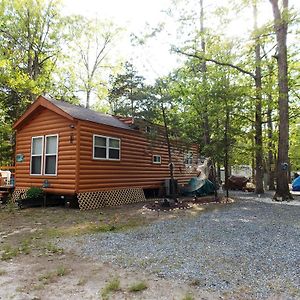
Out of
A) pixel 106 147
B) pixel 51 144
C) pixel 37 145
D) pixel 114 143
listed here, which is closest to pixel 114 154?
pixel 114 143

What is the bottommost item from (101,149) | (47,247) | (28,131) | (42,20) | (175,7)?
(47,247)

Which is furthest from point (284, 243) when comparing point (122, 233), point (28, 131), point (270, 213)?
point (28, 131)

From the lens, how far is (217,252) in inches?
184

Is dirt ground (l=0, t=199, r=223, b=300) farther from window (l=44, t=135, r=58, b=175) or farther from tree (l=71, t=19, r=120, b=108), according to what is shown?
tree (l=71, t=19, r=120, b=108)

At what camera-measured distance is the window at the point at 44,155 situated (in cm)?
1092

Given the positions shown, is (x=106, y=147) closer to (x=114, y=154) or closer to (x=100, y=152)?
(x=100, y=152)

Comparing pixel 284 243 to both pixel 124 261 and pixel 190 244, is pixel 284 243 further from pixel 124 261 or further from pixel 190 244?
pixel 124 261

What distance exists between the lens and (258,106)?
16.1 m

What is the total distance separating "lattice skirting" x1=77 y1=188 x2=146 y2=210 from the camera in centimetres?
1012

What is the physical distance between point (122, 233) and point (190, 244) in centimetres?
163

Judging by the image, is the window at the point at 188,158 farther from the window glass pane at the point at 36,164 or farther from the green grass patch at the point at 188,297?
the green grass patch at the point at 188,297

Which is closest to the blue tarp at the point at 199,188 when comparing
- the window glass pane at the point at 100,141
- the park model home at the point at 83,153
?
the park model home at the point at 83,153

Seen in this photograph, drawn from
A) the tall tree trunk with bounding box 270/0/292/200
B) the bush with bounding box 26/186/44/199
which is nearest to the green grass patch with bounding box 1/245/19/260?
the bush with bounding box 26/186/44/199

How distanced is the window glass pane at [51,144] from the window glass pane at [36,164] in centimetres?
58
